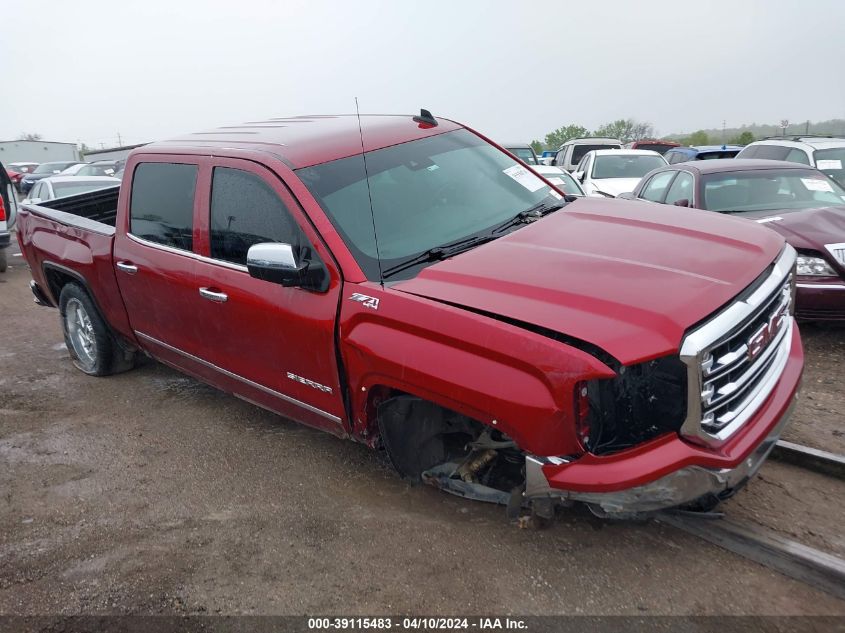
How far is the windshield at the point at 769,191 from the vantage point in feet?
20.6

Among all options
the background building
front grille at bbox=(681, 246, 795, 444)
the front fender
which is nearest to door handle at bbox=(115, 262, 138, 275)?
the front fender

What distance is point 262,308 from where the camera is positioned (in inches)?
142

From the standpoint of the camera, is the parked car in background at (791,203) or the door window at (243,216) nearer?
the door window at (243,216)

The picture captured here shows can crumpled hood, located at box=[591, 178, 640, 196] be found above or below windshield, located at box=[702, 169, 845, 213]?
below

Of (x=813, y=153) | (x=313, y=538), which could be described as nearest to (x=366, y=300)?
(x=313, y=538)

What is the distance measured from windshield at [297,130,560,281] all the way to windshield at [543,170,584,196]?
6.23 metres

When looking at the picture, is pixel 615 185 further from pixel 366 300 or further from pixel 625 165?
pixel 366 300

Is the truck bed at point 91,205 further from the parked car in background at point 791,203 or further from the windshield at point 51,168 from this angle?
the windshield at point 51,168

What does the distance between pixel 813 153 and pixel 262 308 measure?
871cm

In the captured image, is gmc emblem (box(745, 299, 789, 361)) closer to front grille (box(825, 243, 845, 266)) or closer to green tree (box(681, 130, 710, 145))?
front grille (box(825, 243, 845, 266))

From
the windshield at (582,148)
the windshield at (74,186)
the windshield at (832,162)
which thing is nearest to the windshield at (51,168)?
the windshield at (74,186)

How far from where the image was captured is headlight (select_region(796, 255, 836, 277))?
16.8ft

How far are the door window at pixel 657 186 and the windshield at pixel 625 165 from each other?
4.60 m

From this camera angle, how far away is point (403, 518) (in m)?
3.41
